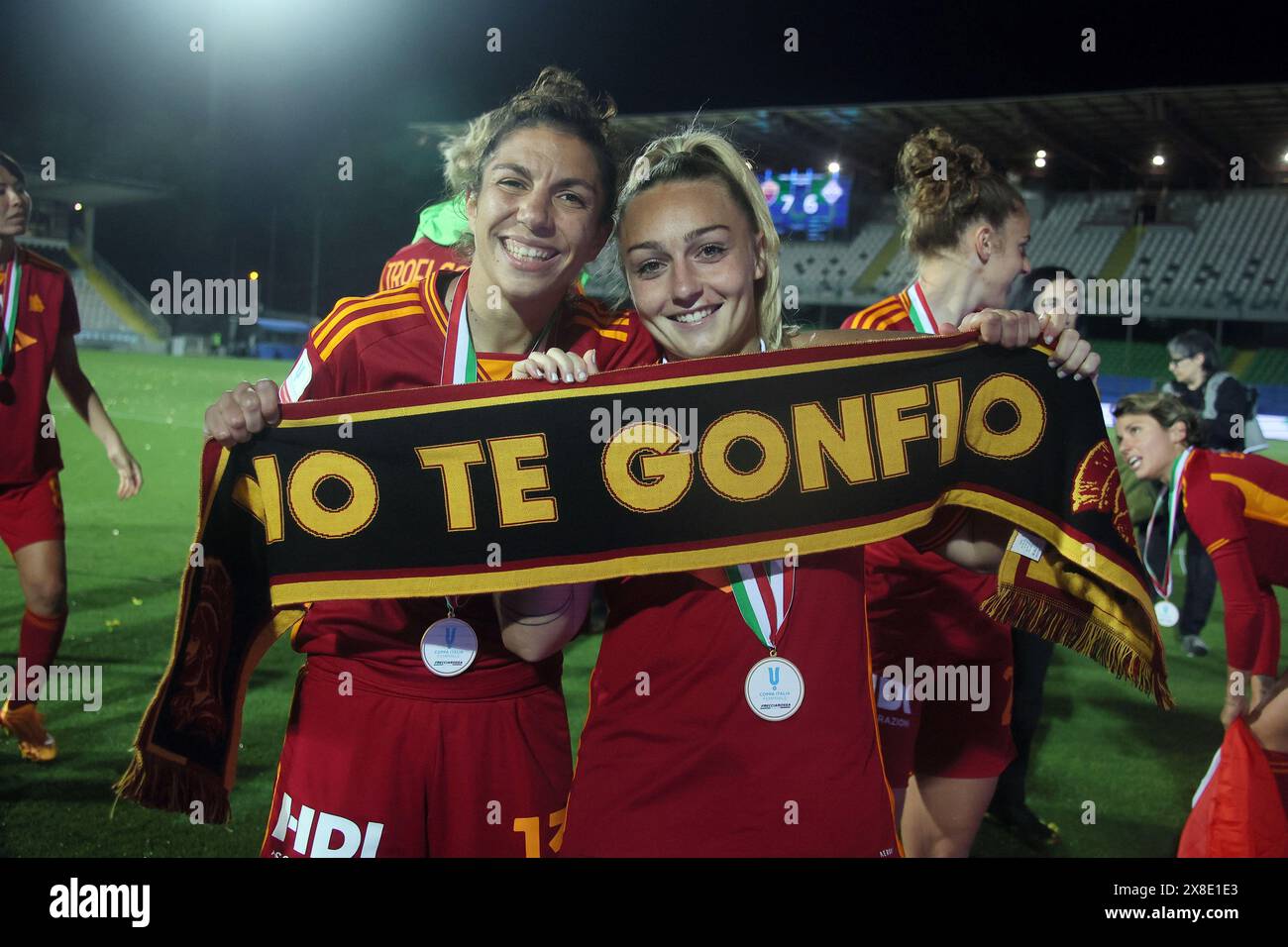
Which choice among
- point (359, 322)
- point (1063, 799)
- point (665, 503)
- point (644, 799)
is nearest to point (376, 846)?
point (644, 799)

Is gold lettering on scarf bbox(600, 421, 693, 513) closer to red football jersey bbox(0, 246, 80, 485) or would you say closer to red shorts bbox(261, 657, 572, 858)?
red shorts bbox(261, 657, 572, 858)

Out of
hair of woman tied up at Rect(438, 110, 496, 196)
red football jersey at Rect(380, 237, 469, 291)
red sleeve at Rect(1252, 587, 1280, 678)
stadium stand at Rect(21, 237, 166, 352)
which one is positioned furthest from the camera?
stadium stand at Rect(21, 237, 166, 352)

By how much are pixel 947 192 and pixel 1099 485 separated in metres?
1.20

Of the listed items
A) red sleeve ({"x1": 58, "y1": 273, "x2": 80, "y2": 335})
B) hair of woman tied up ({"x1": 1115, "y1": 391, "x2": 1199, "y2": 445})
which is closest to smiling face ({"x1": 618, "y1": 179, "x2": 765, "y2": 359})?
hair of woman tied up ({"x1": 1115, "y1": 391, "x2": 1199, "y2": 445})

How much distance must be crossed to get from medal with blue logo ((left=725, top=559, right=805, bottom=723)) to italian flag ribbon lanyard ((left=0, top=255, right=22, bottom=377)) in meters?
3.30

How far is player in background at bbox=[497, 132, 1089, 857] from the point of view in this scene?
5.01ft

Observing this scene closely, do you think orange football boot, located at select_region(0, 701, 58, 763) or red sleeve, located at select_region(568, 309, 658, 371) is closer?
red sleeve, located at select_region(568, 309, 658, 371)

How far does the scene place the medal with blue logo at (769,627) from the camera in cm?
153

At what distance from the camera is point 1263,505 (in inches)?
124

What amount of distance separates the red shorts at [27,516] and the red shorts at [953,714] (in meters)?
2.79

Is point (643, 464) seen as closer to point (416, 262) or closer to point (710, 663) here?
point (710, 663)

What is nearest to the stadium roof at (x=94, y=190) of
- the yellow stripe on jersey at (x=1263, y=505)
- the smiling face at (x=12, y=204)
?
the smiling face at (x=12, y=204)

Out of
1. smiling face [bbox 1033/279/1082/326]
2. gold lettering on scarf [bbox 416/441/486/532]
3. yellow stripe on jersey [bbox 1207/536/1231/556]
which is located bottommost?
yellow stripe on jersey [bbox 1207/536/1231/556]

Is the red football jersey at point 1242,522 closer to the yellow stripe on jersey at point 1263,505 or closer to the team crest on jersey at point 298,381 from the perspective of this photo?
the yellow stripe on jersey at point 1263,505
